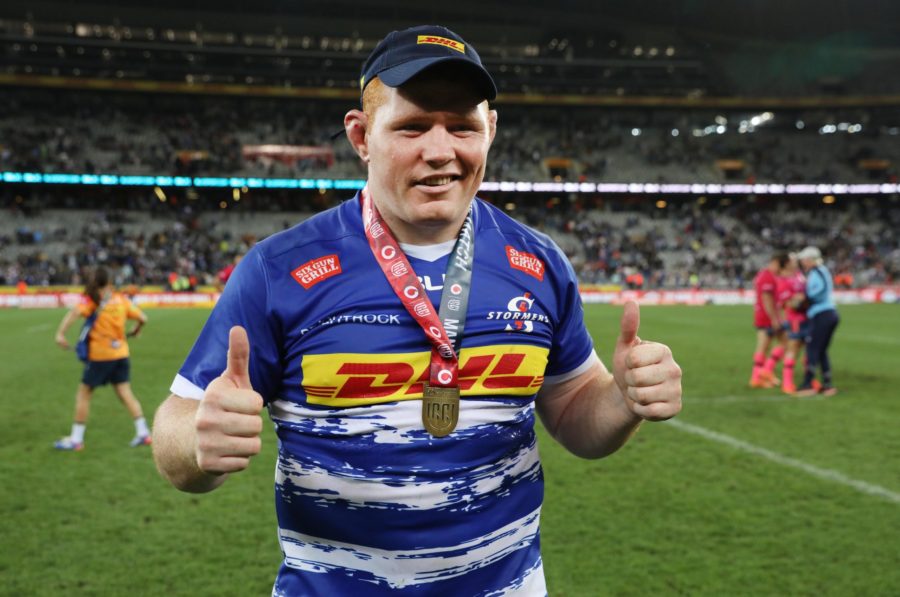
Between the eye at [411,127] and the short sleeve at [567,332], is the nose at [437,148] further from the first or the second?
the short sleeve at [567,332]

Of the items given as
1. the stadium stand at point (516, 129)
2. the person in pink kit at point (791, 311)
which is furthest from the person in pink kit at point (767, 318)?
the stadium stand at point (516, 129)

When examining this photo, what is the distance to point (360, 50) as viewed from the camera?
1965 inches

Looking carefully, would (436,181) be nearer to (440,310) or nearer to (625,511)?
(440,310)

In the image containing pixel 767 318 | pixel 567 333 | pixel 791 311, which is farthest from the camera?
pixel 767 318

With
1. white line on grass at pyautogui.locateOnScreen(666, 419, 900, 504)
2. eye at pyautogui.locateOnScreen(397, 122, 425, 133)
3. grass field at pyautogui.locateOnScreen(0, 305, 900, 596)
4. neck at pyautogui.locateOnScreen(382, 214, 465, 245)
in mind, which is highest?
eye at pyautogui.locateOnScreen(397, 122, 425, 133)

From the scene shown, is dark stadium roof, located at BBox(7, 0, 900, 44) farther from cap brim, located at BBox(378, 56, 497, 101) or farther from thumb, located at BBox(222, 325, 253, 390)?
thumb, located at BBox(222, 325, 253, 390)

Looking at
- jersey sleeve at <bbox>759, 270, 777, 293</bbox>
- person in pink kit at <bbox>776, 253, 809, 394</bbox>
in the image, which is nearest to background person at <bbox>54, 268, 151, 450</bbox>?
jersey sleeve at <bbox>759, 270, 777, 293</bbox>

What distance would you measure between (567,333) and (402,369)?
0.61 metres

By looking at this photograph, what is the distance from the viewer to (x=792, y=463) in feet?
23.3

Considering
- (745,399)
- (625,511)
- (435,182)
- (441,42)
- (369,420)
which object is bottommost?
(625,511)

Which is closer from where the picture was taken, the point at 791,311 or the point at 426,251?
the point at 426,251

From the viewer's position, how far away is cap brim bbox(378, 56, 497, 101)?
178 centimetres

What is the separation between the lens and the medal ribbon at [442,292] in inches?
71.1

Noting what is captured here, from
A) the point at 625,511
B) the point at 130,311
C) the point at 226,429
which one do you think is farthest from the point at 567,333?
the point at 130,311
